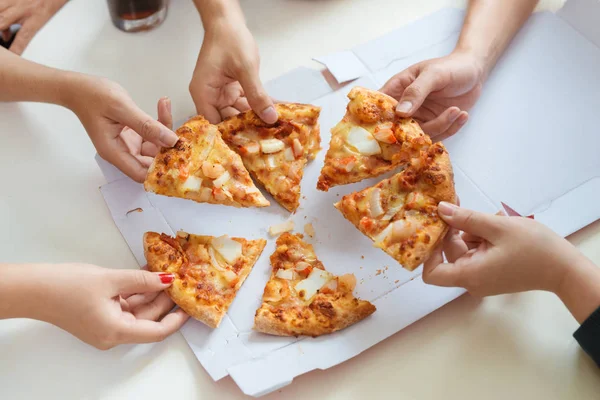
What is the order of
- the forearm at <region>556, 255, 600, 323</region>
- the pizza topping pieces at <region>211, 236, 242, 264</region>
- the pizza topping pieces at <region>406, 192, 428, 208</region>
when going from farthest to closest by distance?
the pizza topping pieces at <region>211, 236, 242, 264</region> < the pizza topping pieces at <region>406, 192, 428, 208</region> < the forearm at <region>556, 255, 600, 323</region>

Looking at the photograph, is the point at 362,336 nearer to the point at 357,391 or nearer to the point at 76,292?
the point at 357,391

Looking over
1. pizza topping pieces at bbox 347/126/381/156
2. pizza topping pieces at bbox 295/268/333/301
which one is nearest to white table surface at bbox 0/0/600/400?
pizza topping pieces at bbox 295/268/333/301

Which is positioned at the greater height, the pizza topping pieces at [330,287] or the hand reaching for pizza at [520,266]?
the hand reaching for pizza at [520,266]

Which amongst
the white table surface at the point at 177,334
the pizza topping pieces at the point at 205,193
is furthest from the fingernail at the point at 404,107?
the pizza topping pieces at the point at 205,193

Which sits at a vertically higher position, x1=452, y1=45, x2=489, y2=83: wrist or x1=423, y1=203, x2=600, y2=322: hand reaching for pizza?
x1=452, y1=45, x2=489, y2=83: wrist

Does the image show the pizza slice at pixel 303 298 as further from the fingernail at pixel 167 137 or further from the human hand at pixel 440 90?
the human hand at pixel 440 90

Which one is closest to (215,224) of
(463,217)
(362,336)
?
(362,336)

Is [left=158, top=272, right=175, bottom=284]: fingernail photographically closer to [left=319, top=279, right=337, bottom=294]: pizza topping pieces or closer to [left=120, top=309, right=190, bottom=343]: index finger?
[left=120, top=309, right=190, bottom=343]: index finger
